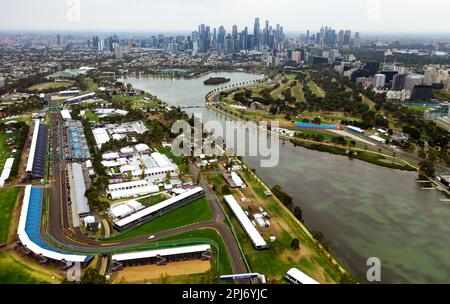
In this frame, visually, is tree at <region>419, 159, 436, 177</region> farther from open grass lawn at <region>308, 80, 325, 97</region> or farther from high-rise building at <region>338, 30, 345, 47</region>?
high-rise building at <region>338, 30, 345, 47</region>

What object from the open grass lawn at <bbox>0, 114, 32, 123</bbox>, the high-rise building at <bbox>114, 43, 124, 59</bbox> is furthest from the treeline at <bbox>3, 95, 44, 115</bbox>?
the high-rise building at <bbox>114, 43, 124, 59</bbox>

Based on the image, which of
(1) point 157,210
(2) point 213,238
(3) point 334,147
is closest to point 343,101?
(3) point 334,147

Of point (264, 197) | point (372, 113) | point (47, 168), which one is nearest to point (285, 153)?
point (264, 197)

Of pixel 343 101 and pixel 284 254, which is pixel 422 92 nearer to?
pixel 343 101

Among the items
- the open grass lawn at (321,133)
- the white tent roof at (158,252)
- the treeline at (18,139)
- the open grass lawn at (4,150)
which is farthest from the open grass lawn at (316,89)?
the white tent roof at (158,252)
